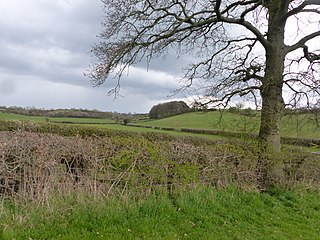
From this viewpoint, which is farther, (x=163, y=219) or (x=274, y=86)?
(x=274, y=86)

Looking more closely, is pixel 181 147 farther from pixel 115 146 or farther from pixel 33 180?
pixel 33 180

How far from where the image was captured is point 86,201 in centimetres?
523

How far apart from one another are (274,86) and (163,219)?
6.30 metres

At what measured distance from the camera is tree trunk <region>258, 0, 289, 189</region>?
9.10m

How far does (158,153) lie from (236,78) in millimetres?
5258

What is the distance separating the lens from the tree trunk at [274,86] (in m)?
9.10

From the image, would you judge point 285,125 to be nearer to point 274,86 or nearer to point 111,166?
point 274,86

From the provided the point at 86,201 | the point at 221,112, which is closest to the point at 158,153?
the point at 86,201

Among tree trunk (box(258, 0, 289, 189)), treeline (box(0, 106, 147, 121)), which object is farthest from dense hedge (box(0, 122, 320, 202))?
treeline (box(0, 106, 147, 121))

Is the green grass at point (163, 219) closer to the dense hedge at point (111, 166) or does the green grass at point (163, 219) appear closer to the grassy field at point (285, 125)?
the dense hedge at point (111, 166)

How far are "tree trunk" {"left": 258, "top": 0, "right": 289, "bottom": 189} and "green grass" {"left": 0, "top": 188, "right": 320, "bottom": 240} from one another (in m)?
2.50

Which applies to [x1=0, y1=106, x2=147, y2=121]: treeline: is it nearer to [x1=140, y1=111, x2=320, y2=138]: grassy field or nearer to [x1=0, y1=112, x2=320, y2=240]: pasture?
[x1=140, y1=111, x2=320, y2=138]: grassy field

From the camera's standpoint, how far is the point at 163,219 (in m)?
5.30

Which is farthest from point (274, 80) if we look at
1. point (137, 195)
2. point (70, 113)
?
point (70, 113)
